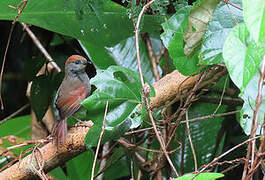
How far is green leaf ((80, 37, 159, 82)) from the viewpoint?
2.68m

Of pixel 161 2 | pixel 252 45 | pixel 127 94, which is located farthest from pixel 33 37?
pixel 252 45

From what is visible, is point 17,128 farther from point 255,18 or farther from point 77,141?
point 255,18

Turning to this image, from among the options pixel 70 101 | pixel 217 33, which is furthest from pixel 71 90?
pixel 217 33

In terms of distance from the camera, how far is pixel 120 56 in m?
2.88

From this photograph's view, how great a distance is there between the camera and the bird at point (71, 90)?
259cm

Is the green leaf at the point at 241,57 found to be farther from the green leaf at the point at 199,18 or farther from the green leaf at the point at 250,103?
the green leaf at the point at 199,18

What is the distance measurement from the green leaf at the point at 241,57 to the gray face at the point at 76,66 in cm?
197

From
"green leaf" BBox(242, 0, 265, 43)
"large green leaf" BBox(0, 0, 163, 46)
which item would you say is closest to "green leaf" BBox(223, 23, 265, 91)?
"green leaf" BBox(242, 0, 265, 43)

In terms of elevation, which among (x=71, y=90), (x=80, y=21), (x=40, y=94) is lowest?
(x=71, y=90)

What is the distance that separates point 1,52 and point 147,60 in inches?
61.3

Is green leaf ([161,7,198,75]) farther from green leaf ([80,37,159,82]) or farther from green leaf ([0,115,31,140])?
green leaf ([0,115,31,140])

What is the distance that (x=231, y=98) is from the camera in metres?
2.53

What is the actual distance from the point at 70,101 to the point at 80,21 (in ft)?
2.60

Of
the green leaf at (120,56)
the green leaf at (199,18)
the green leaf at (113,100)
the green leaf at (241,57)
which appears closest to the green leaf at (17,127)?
the green leaf at (120,56)
